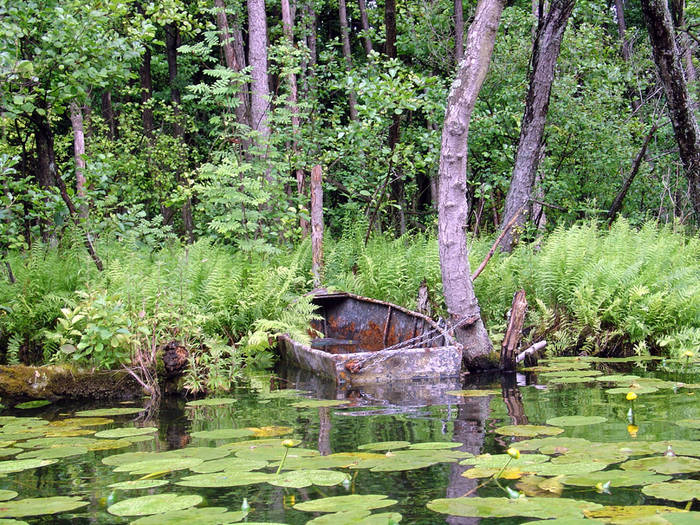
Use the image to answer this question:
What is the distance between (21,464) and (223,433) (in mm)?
1143

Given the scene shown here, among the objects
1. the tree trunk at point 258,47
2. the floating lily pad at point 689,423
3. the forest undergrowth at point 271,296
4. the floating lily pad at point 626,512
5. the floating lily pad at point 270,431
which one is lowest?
the floating lily pad at point 270,431

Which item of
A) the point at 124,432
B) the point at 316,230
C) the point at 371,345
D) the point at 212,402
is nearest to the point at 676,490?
the point at 124,432

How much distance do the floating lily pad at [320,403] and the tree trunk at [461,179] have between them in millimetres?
1788

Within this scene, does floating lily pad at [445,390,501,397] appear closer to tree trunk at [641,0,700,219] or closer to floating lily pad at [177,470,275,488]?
floating lily pad at [177,470,275,488]

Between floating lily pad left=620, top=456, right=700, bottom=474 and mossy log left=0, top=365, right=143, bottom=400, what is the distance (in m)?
4.32

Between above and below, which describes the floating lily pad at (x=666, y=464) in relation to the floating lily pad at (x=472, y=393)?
above

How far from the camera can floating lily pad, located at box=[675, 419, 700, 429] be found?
3.88 metres

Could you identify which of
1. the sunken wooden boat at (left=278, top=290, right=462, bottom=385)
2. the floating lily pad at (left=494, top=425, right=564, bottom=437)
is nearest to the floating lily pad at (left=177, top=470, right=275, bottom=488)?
the floating lily pad at (left=494, top=425, right=564, bottom=437)

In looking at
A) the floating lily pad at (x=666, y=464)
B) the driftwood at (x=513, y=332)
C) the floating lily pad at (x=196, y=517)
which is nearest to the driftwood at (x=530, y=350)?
the driftwood at (x=513, y=332)

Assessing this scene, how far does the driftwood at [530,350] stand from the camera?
6.66m

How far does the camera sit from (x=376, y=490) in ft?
9.54

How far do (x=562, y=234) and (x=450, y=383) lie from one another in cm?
355

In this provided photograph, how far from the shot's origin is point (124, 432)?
434 centimetres

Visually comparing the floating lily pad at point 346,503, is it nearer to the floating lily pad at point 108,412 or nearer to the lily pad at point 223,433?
the lily pad at point 223,433
